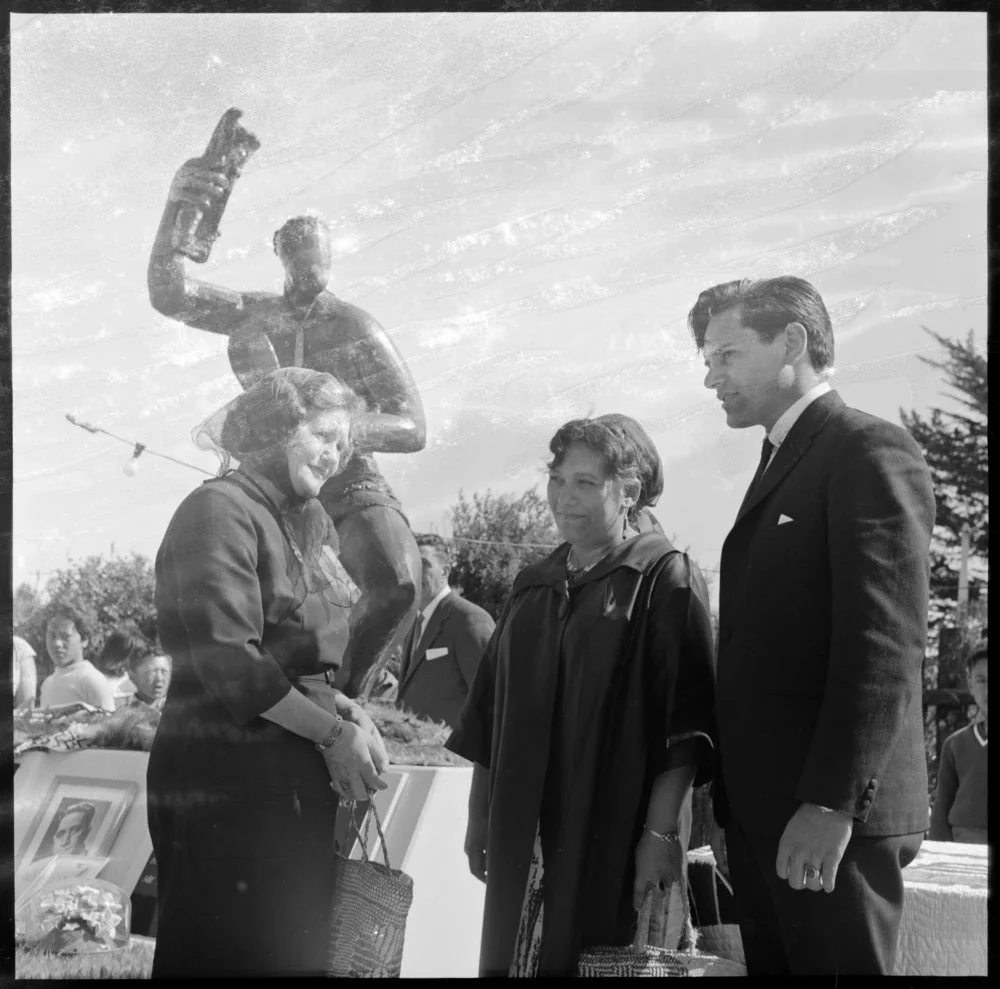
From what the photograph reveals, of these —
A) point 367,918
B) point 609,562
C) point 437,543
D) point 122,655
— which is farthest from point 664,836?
point 122,655

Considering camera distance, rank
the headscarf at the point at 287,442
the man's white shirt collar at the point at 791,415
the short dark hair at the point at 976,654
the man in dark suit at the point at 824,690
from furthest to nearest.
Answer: the short dark hair at the point at 976,654, the headscarf at the point at 287,442, the man's white shirt collar at the point at 791,415, the man in dark suit at the point at 824,690

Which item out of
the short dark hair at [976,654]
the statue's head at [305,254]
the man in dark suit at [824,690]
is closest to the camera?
the man in dark suit at [824,690]

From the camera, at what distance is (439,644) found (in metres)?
3.35

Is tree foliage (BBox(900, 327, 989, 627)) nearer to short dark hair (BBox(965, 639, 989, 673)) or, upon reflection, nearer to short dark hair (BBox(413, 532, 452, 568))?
short dark hair (BBox(965, 639, 989, 673))

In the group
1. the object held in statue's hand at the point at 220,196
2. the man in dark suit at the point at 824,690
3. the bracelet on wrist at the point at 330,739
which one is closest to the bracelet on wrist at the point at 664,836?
the man in dark suit at the point at 824,690

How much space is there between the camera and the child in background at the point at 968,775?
3.28 m

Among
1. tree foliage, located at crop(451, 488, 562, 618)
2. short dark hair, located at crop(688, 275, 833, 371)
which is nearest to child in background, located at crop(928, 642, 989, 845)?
short dark hair, located at crop(688, 275, 833, 371)

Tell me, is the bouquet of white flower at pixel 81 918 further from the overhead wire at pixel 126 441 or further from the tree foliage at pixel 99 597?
the overhead wire at pixel 126 441

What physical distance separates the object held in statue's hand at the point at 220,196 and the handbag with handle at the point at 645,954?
2043 millimetres

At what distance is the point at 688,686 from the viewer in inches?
115

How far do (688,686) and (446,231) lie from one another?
4.75 feet

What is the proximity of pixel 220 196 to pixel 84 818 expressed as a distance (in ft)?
5.59

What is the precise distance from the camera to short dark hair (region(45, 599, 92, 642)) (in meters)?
3.36

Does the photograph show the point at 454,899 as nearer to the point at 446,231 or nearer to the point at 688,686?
the point at 688,686
